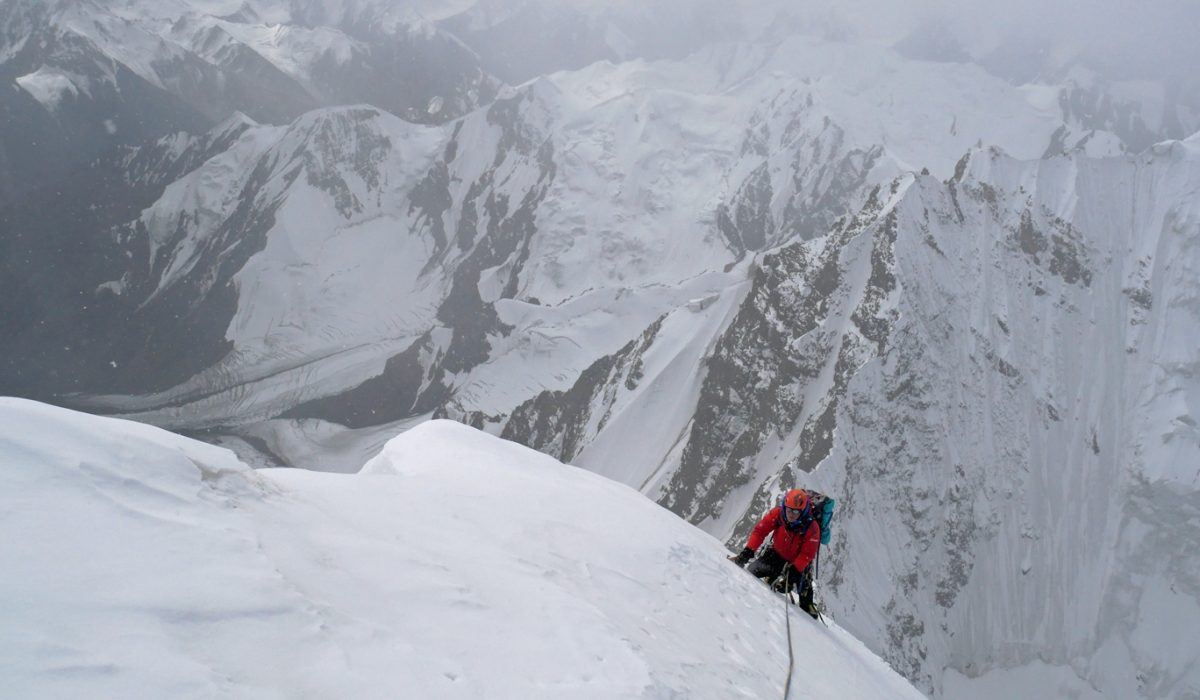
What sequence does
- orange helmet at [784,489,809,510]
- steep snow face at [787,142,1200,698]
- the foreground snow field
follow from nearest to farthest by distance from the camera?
the foreground snow field, orange helmet at [784,489,809,510], steep snow face at [787,142,1200,698]

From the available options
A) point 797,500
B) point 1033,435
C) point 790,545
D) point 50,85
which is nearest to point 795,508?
point 797,500

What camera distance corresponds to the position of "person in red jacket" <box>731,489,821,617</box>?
13.0 metres

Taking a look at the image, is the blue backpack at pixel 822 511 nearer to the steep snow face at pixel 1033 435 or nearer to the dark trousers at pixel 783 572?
the dark trousers at pixel 783 572

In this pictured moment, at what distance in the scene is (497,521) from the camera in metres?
10.7

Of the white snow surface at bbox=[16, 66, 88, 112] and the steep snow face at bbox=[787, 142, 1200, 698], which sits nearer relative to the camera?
the steep snow face at bbox=[787, 142, 1200, 698]

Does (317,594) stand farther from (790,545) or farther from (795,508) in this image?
(790,545)

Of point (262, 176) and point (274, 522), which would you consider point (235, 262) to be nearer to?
point (262, 176)

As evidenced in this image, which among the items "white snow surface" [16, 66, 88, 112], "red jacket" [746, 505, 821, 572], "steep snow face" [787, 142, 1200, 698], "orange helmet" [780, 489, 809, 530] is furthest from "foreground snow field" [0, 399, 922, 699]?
"white snow surface" [16, 66, 88, 112]

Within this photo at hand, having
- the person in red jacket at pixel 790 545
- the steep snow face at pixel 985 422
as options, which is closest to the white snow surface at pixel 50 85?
the steep snow face at pixel 985 422

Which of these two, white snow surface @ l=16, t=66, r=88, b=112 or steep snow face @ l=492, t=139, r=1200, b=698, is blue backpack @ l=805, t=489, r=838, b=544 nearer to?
steep snow face @ l=492, t=139, r=1200, b=698

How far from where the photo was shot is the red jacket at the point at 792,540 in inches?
512

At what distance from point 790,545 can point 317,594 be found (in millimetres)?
9599

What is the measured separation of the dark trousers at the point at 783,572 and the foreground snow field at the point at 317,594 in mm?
1878

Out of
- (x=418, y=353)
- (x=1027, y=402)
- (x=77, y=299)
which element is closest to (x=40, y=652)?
(x=1027, y=402)
